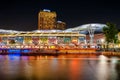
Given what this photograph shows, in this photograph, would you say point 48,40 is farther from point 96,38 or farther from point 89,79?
point 89,79

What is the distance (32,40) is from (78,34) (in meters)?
21.2

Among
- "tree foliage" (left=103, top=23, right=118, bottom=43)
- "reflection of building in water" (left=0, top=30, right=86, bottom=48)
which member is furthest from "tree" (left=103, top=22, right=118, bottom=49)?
"reflection of building in water" (left=0, top=30, right=86, bottom=48)

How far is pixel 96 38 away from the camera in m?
133

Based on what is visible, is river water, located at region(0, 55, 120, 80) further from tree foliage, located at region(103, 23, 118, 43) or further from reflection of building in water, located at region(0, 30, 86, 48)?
reflection of building in water, located at region(0, 30, 86, 48)

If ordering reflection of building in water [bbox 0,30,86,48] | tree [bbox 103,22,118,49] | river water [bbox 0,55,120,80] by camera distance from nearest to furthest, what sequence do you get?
river water [bbox 0,55,120,80], tree [bbox 103,22,118,49], reflection of building in water [bbox 0,30,86,48]

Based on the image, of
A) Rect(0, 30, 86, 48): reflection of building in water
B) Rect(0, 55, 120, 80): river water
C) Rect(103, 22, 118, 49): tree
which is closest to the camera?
Rect(0, 55, 120, 80): river water

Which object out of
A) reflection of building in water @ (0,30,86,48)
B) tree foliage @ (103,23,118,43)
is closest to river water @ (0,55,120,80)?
tree foliage @ (103,23,118,43)

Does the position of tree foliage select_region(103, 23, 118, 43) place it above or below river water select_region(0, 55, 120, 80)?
above

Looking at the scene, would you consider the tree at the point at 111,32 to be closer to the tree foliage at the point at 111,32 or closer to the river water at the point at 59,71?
the tree foliage at the point at 111,32

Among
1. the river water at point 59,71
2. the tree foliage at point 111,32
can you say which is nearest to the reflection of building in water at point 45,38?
the tree foliage at point 111,32

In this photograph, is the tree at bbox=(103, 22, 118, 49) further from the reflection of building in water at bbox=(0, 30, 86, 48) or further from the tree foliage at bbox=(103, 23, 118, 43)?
the reflection of building in water at bbox=(0, 30, 86, 48)

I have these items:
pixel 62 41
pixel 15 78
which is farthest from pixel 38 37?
pixel 15 78

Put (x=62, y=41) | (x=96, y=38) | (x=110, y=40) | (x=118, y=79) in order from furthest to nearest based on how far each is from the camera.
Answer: (x=96, y=38) → (x=62, y=41) → (x=110, y=40) → (x=118, y=79)

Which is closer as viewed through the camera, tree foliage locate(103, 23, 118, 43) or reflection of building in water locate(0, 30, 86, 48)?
tree foliage locate(103, 23, 118, 43)
